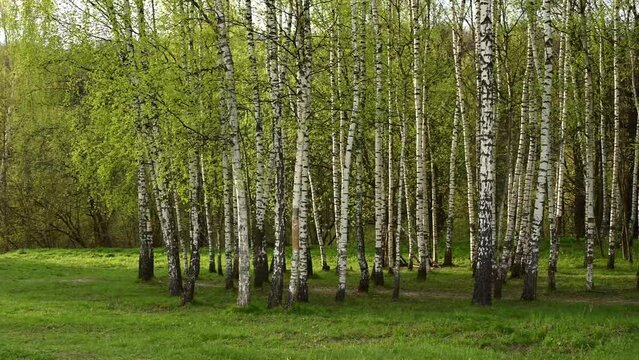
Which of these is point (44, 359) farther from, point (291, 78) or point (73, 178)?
point (73, 178)

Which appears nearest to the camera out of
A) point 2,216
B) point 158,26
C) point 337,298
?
point 337,298

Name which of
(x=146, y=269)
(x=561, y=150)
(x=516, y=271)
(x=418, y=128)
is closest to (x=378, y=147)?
(x=418, y=128)

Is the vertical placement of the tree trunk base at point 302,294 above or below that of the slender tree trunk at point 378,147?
below

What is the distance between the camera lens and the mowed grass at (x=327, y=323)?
10.4 m

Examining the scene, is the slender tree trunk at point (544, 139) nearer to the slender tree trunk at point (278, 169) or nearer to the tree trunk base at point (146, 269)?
the slender tree trunk at point (278, 169)

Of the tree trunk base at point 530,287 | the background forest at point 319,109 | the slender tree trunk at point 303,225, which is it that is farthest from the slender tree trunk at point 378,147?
the tree trunk base at point 530,287

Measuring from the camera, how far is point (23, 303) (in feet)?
57.6

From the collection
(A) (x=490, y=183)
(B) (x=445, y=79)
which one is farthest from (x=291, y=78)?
(A) (x=490, y=183)

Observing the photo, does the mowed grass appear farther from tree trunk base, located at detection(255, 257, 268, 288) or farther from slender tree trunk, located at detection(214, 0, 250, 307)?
slender tree trunk, located at detection(214, 0, 250, 307)

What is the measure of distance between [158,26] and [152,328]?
30.0 feet

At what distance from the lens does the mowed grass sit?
34.0ft

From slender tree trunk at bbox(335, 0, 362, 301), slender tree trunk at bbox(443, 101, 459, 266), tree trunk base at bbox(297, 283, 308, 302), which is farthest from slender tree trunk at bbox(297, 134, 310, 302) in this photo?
slender tree trunk at bbox(443, 101, 459, 266)

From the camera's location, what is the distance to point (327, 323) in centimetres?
1332

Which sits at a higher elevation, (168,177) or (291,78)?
(291,78)
